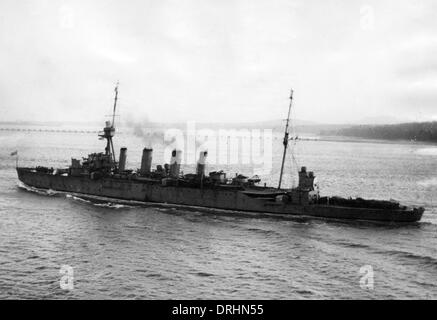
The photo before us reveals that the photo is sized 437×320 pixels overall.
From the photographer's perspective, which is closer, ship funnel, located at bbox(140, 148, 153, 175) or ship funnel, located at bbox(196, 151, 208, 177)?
ship funnel, located at bbox(196, 151, 208, 177)

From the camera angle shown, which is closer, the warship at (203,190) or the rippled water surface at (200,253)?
the rippled water surface at (200,253)

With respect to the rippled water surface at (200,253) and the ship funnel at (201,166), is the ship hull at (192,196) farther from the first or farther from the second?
the ship funnel at (201,166)

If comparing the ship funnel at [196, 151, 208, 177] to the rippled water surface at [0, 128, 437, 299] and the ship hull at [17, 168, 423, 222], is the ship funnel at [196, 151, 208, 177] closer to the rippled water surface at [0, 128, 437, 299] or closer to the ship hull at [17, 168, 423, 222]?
the ship hull at [17, 168, 423, 222]

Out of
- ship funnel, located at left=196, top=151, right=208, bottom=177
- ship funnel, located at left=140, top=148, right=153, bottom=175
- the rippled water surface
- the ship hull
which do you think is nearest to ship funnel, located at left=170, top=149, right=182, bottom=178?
the ship hull

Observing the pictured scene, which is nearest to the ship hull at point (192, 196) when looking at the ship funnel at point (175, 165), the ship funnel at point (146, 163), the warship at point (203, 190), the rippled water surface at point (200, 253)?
the warship at point (203, 190)
